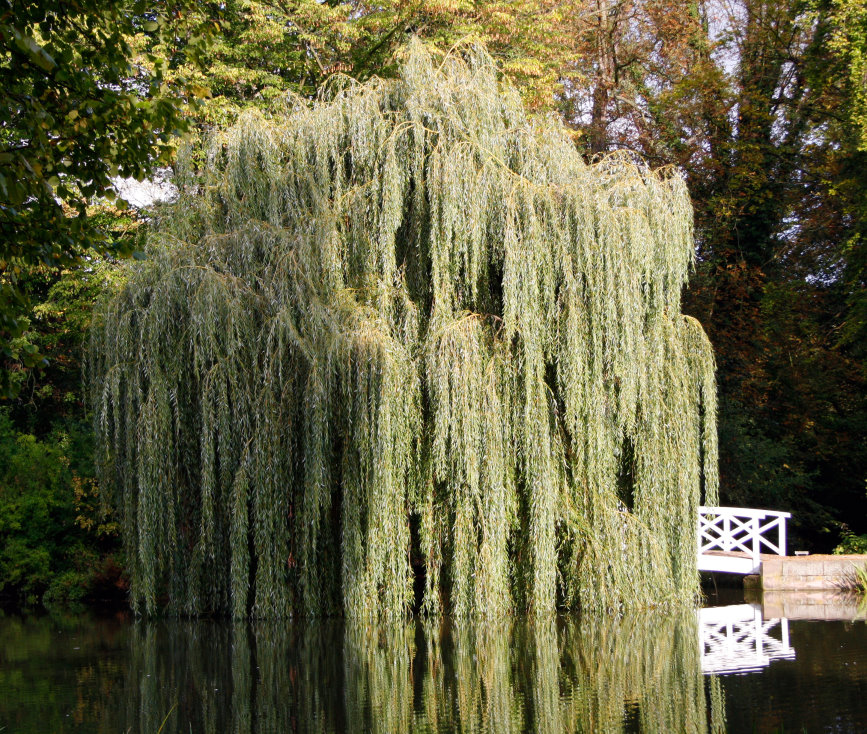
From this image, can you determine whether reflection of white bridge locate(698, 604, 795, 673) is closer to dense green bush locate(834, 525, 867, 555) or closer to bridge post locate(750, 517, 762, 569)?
bridge post locate(750, 517, 762, 569)

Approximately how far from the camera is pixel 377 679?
898 centimetres

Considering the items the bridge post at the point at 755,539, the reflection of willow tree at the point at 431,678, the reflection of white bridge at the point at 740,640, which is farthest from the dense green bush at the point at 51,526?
the bridge post at the point at 755,539

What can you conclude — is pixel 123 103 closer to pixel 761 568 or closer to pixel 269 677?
pixel 269 677

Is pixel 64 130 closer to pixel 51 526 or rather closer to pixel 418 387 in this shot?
pixel 418 387

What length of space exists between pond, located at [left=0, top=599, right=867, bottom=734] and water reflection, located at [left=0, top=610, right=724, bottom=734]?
26mm

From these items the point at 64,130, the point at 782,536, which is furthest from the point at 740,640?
the point at 64,130

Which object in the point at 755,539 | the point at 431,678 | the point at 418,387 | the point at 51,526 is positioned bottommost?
the point at 431,678

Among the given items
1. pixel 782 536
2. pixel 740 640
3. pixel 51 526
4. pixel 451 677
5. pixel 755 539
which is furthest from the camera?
pixel 51 526

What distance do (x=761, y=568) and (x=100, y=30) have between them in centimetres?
1334

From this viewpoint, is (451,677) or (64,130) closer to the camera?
(64,130)

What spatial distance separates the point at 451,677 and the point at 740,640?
12.6 ft

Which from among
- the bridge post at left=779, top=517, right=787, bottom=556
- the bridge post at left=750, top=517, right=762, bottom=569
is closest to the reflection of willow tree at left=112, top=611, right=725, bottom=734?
the bridge post at left=750, top=517, right=762, bottom=569

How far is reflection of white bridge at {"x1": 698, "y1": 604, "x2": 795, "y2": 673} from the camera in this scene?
9469 millimetres

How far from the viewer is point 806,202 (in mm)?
22750
